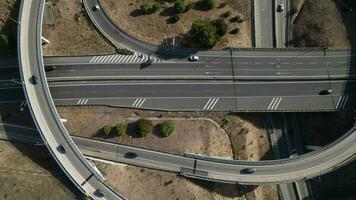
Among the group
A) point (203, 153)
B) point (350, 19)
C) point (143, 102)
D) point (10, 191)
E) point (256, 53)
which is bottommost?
point (10, 191)

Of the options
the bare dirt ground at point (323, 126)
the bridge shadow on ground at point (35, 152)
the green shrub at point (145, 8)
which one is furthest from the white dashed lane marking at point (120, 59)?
the bare dirt ground at point (323, 126)

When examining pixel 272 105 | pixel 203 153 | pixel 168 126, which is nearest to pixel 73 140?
pixel 168 126

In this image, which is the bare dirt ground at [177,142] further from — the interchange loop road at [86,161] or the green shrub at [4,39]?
the green shrub at [4,39]

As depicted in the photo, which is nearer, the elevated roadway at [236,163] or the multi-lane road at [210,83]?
the elevated roadway at [236,163]

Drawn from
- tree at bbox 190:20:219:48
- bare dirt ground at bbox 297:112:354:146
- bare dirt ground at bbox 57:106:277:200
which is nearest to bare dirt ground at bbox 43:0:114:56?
bare dirt ground at bbox 57:106:277:200

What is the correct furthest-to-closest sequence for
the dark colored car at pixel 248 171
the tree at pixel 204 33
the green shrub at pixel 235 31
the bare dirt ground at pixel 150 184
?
the green shrub at pixel 235 31 → the tree at pixel 204 33 → the bare dirt ground at pixel 150 184 → the dark colored car at pixel 248 171

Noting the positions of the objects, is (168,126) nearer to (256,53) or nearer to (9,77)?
(256,53)
